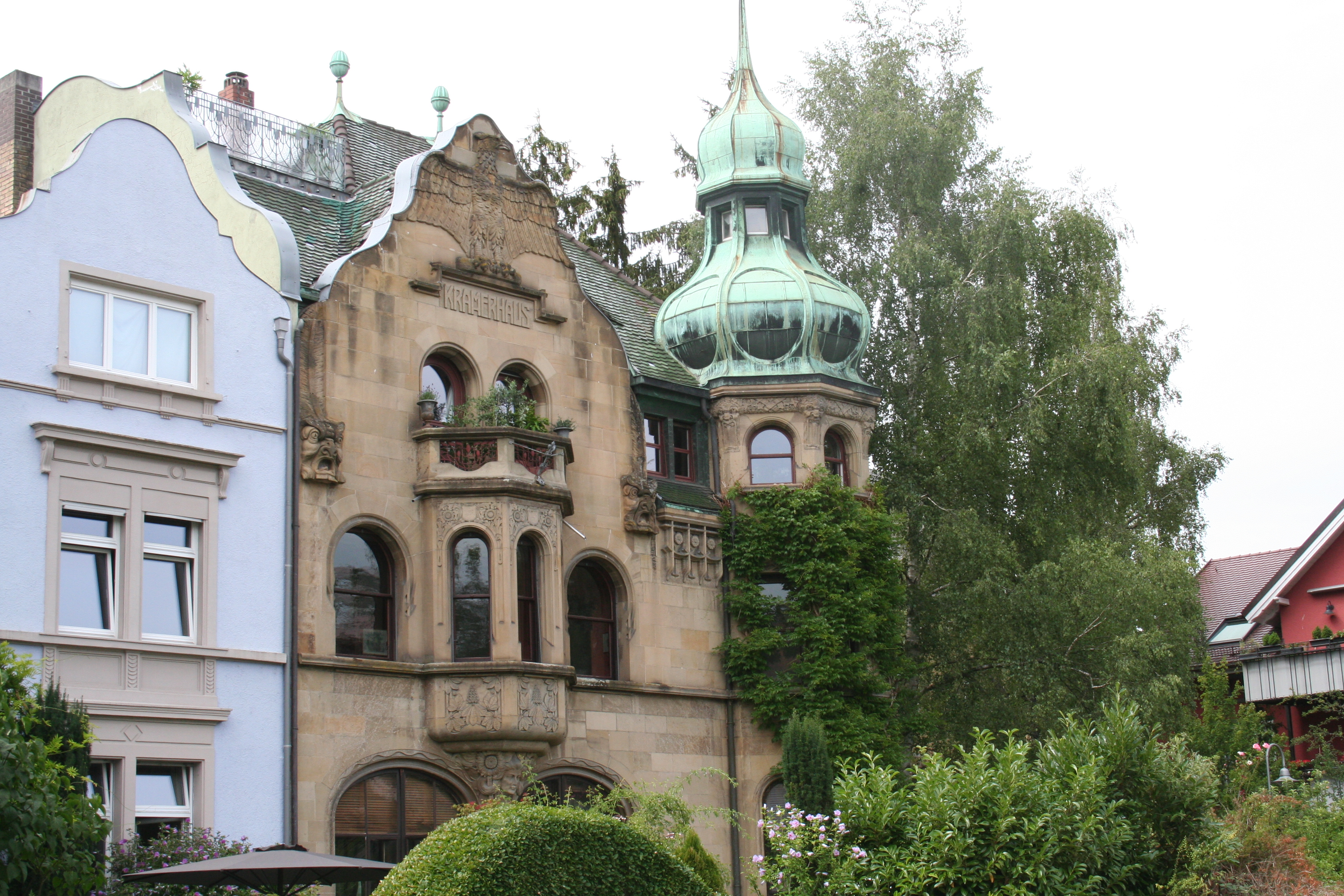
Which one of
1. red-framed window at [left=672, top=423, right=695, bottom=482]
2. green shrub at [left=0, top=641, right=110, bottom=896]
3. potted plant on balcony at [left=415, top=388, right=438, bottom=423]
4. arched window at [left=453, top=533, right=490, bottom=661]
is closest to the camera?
green shrub at [left=0, top=641, right=110, bottom=896]

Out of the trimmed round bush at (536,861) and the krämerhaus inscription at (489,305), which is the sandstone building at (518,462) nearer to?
the krämerhaus inscription at (489,305)

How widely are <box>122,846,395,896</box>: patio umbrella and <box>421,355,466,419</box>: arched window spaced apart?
30.6 ft

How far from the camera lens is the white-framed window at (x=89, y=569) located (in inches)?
858

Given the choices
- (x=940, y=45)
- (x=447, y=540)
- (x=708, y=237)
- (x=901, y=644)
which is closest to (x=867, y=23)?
(x=940, y=45)

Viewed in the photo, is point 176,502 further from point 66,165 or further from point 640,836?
point 640,836

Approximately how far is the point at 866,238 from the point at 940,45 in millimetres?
4884

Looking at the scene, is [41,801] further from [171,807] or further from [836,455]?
[836,455]

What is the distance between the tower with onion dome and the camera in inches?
1225

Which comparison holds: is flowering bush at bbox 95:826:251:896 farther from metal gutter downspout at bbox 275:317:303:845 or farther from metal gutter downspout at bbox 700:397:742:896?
metal gutter downspout at bbox 700:397:742:896

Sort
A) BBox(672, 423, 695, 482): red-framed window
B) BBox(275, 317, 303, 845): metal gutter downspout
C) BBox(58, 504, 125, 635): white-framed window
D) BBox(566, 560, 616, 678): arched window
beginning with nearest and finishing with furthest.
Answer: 1. BBox(58, 504, 125, 635): white-framed window
2. BBox(275, 317, 303, 845): metal gutter downspout
3. BBox(566, 560, 616, 678): arched window
4. BBox(672, 423, 695, 482): red-framed window

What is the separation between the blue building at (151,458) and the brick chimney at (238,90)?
639cm

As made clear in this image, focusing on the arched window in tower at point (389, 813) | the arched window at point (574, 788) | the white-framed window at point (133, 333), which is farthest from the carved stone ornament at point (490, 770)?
the white-framed window at point (133, 333)

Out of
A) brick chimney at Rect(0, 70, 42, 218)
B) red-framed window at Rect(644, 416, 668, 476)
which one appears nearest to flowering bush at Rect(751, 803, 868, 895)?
red-framed window at Rect(644, 416, 668, 476)

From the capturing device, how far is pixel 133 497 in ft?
73.5
